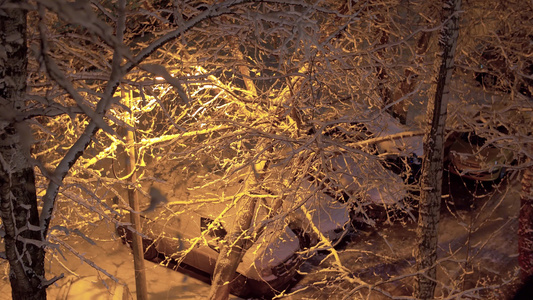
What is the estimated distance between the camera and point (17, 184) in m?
3.73

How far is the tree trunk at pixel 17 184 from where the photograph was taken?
3.42 metres

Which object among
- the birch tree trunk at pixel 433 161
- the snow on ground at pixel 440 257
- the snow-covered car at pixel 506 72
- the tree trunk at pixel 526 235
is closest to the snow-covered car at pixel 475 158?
the snow on ground at pixel 440 257

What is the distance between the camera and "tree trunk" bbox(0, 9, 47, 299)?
3416mm

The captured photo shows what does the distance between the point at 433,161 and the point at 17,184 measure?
428 cm

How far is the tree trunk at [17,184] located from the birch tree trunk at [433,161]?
13.1 ft

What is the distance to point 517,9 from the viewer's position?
20.0ft

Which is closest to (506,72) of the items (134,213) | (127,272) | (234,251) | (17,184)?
(234,251)

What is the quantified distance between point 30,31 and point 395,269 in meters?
8.00

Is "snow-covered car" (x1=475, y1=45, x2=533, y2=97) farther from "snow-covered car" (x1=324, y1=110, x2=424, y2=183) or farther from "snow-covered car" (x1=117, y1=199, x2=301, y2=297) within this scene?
"snow-covered car" (x1=117, y1=199, x2=301, y2=297)

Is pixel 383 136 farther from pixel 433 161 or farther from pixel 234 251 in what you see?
pixel 234 251

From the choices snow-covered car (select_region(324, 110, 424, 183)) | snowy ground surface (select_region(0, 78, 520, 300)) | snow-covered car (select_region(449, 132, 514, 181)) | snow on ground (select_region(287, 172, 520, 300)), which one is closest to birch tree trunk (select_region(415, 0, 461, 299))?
snow-covered car (select_region(324, 110, 424, 183))

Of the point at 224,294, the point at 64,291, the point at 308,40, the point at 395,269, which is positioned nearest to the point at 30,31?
the point at 308,40

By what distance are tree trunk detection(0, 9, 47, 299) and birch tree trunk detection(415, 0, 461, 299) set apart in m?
3.99

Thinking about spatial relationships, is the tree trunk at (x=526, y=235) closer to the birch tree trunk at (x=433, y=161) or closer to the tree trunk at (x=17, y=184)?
the birch tree trunk at (x=433, y=161)
